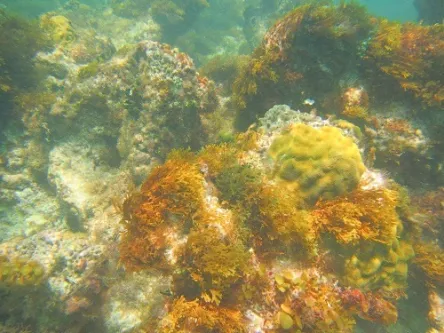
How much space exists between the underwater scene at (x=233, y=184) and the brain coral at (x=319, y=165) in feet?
0.08

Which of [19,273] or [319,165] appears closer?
[319,165]

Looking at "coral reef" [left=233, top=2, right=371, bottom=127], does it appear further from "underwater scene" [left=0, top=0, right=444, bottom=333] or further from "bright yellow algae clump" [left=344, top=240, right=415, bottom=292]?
"bright yellow algae clump" [left=344, top=240, right=415, bottom=292]

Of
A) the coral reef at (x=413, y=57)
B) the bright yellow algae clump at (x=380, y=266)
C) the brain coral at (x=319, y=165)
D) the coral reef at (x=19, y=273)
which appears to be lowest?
the coral reef at (x=19, y=273)

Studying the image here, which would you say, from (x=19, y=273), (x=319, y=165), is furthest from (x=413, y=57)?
(x=19, y=273)

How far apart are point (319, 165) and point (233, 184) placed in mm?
1422

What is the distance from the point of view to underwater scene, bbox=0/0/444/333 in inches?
155

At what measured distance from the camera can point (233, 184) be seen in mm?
4457

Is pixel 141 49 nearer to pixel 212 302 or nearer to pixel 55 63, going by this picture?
pixel 55 63

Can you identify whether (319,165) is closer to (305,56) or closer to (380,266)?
(380,266)

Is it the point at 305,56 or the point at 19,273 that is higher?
the point at 305,56

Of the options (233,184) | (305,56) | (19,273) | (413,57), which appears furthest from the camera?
(305,56)

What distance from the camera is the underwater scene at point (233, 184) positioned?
3939mm

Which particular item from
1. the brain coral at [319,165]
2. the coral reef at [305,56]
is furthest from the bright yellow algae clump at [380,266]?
the coral reef at [305,56]

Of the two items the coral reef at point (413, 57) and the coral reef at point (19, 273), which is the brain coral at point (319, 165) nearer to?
the coral reef at point (413, 57)
